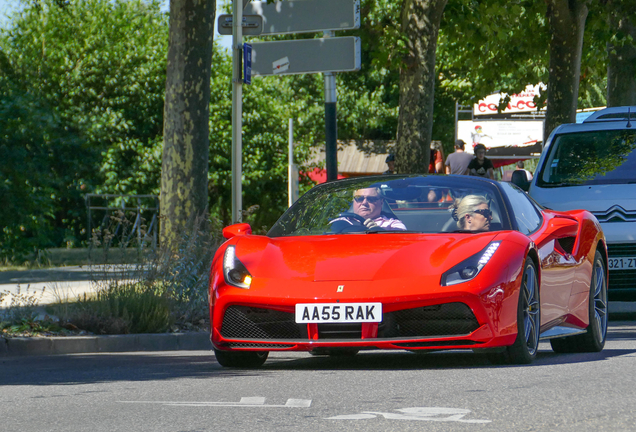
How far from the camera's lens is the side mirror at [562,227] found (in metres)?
7.87

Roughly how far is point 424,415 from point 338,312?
60.6 inches

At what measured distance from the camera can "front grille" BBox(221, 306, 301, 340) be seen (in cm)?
668

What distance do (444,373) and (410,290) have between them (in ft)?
1.86

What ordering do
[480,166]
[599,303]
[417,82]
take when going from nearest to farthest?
[599,303] < [417,82] < [480,166]

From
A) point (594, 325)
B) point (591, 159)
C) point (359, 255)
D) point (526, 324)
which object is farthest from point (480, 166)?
point (359, 255)

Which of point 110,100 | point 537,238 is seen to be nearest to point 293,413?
point 537,238

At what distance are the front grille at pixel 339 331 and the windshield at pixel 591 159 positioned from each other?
593 centimetres

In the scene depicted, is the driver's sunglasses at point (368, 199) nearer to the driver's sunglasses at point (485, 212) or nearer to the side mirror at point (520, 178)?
the driver's sunglasses at point (485, 212)

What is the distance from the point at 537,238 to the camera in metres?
7.52

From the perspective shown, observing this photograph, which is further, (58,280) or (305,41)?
(58,280)

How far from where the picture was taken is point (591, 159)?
487 inches

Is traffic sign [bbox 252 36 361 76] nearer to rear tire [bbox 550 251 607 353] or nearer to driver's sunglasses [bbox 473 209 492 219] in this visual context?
rear tire [bbox 550 251 607 353]

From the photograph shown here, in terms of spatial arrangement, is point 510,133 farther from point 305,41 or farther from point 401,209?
point 401,209

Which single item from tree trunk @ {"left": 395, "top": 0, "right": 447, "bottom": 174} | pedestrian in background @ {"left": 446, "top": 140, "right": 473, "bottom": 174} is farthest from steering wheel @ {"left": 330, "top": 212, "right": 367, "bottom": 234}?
pedestrian in background @ {"left": 446, "top": 140, "right": 473, "bottom": 174}
